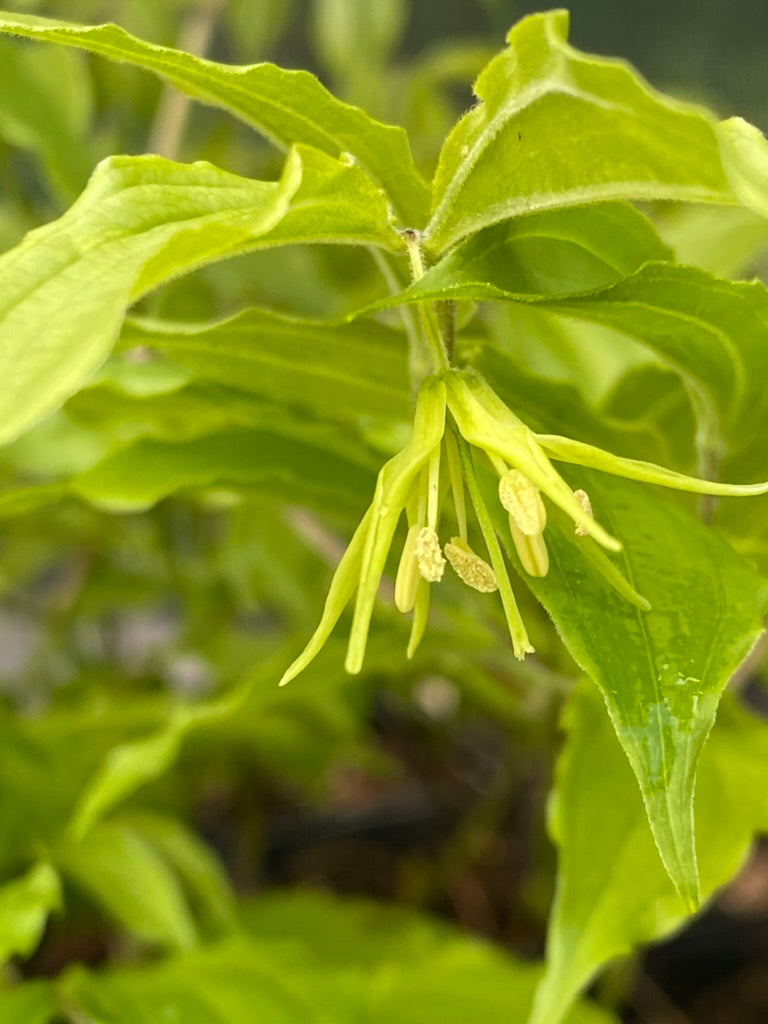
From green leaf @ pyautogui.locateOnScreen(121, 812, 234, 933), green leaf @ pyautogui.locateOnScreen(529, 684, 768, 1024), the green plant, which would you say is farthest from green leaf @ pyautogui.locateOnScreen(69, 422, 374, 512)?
green leaf @ pyautogui.locateOnScreen(121, 812, 234, 933)

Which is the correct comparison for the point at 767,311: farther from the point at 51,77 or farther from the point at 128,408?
the point at 51,77

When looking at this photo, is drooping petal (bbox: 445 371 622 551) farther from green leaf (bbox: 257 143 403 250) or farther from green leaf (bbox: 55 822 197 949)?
green leaf (bbox: 55 822 197 949)

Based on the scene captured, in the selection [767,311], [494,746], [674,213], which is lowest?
[494,746]

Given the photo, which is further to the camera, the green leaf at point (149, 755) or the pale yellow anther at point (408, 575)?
the green leaf at point (149, 755)

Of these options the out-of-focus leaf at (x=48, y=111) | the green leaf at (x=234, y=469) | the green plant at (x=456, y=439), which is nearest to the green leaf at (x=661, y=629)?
the green plant at (x=456, y=439)

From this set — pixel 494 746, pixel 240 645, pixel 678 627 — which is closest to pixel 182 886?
pixel 240 645

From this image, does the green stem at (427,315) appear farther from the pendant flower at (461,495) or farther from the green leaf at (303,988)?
the green leaf at (303,988)
